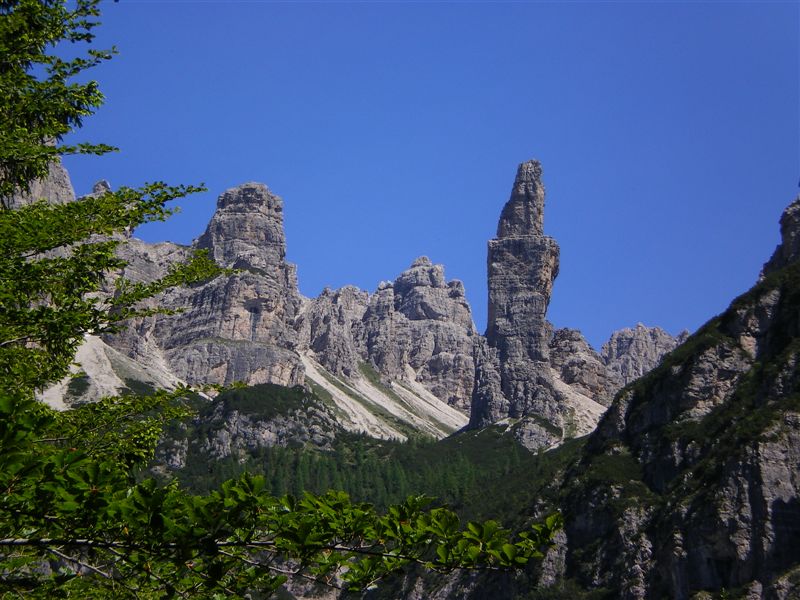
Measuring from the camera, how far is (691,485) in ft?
300

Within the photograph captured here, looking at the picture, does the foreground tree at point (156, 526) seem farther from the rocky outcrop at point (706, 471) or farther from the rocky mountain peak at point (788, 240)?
the rocky mountain peak at point (788, 240)

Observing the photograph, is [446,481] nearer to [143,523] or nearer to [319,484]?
[319,484]

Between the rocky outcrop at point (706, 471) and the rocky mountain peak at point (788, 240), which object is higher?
the rocky mountain peak at point (788, 240)

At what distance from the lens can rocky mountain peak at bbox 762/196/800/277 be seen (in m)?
140

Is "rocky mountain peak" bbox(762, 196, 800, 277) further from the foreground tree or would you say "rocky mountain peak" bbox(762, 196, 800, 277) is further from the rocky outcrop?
the foreground tree

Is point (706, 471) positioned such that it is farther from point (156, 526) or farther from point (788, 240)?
point (156, 526)

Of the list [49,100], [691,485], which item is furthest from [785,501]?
[49,100]

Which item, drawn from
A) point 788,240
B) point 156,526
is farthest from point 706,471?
point 156,526

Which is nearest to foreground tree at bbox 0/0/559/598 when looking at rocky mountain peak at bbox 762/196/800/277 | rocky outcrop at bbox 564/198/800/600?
rocky outcrop at bbox 564/198/800/600

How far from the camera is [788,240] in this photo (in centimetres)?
14325

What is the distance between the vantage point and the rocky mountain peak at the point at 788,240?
140 metres

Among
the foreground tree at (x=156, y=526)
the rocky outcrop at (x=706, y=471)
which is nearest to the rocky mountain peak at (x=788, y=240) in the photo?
the rocky outcrop at (x=706, y=471)

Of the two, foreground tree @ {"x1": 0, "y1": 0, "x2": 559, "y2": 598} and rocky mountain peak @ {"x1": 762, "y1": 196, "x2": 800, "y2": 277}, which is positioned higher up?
rocky mountain peak @ {"x1": 762, "y1": 196, "x2": 800, "y2": 277}

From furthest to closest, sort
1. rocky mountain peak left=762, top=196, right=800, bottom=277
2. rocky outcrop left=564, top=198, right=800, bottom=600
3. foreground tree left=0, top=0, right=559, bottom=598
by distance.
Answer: rocky mountain peak left=762, top=196, right=800, bottom=277 < rocky outcrop left=564, top=198, right=800, bottom=600 < foreground tree left=0, top=0, right=559, bottom=598
